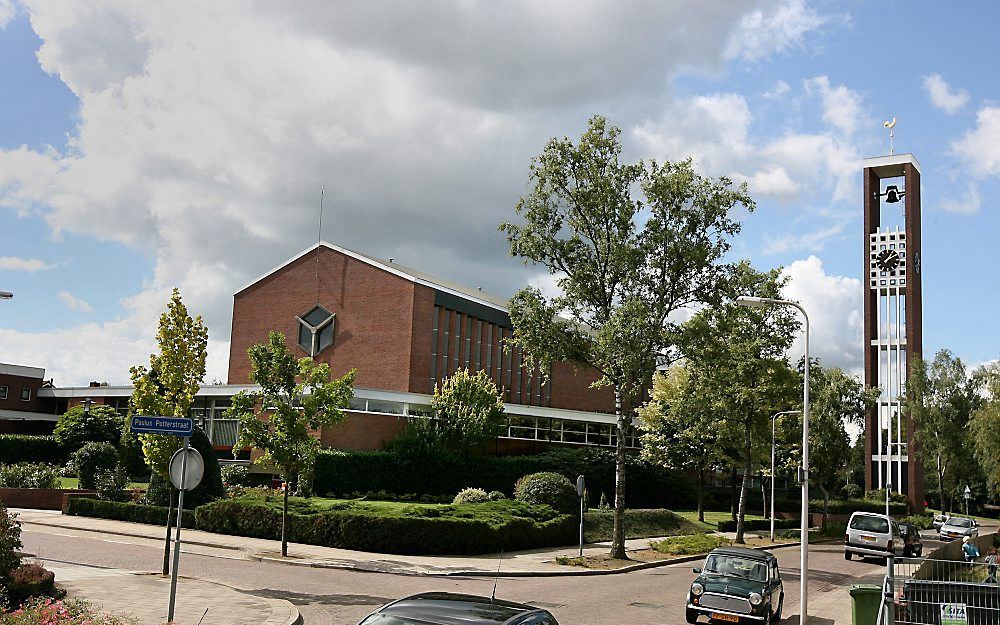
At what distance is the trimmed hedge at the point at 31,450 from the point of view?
50.5 meters

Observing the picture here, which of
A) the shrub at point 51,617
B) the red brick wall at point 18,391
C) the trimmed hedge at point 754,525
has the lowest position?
the trimmed hedge at point 754,525

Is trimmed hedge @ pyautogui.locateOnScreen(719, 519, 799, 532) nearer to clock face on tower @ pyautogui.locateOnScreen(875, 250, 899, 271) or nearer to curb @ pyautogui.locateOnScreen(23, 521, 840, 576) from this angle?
curb @ pyautogui.locateOnScreen(23, 521, 840, 576)

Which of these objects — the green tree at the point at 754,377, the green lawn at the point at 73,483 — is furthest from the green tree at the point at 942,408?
the green lawn at the point at 73,483

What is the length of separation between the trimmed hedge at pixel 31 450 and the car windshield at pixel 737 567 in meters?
44.7

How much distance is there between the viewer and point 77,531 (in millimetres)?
28469

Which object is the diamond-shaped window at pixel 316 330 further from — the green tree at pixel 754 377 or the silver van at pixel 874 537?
the silver van at pixel 874 537

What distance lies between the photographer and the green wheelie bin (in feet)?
52.0

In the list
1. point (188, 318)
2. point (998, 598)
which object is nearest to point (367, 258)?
point (188, 318)

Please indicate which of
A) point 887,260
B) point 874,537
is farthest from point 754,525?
point 887,260

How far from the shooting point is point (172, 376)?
20.1m

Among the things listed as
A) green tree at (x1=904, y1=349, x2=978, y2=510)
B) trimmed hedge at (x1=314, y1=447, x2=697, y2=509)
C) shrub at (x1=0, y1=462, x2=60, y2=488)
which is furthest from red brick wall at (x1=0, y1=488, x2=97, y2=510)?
green tree at (x1=904, y1=349, x2=978, y2=510)

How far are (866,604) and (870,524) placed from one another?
1986 cm

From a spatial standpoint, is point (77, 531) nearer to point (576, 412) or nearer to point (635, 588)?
point (635, 588)

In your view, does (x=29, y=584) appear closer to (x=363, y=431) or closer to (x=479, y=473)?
(x=363, y=431)
